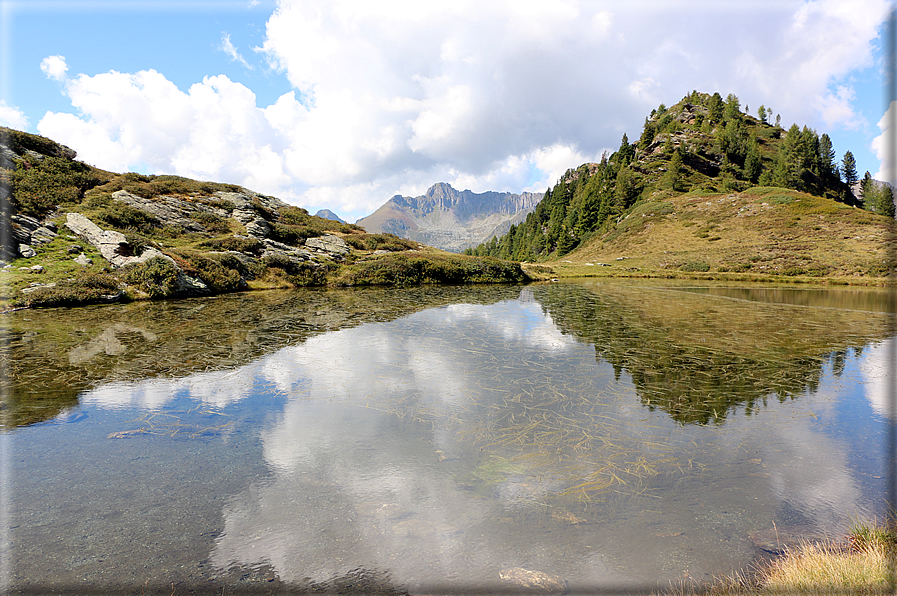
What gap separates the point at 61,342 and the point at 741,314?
33125 mm

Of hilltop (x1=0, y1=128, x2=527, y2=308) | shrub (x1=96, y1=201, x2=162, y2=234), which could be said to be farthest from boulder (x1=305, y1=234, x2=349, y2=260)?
shrub (x1=96, y1=201, x2=162, y2=234)

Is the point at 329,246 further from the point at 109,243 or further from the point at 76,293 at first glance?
the point at 76,293

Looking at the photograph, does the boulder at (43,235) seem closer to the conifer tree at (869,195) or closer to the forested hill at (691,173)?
the forested hill at (691,173)

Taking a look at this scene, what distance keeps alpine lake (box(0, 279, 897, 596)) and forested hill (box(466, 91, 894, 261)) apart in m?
94.4

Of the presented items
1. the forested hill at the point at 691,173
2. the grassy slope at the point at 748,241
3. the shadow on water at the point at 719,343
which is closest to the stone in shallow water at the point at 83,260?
the shadow on water at the point at 719,343

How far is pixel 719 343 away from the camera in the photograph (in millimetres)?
15578

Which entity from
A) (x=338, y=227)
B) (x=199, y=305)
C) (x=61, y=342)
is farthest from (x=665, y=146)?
(x=61, y=342)

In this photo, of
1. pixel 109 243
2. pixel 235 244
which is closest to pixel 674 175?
pixel 235 244

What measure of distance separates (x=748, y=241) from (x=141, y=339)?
8141cm

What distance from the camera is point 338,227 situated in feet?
198

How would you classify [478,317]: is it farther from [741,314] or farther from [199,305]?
[199,305]

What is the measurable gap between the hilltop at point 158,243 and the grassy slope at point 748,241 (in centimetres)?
3068

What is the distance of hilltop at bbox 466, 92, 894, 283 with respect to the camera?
57.0 meters

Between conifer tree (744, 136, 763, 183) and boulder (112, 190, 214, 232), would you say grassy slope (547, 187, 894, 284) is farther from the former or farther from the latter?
boulder (112, 190, 214, 232)
